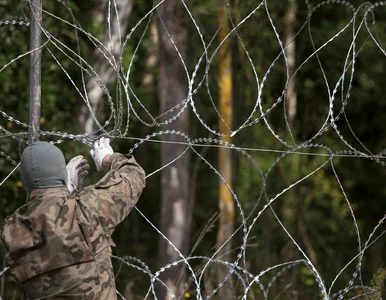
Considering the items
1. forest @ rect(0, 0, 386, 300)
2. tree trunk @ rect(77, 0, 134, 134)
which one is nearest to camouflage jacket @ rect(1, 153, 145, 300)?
forest @ rect(0, 0, 386, 300)

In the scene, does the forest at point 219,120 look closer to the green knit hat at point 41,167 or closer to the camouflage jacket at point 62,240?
the camouflage jacket at point 62,240

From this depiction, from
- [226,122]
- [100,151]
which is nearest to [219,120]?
[226,122]

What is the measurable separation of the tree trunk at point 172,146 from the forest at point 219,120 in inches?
0.6

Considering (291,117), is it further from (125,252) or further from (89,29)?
(89,29)

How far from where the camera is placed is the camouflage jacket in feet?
11.3

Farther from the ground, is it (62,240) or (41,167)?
(41,167)

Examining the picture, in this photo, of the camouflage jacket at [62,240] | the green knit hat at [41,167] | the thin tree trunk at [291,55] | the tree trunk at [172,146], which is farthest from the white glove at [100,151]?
the thin tree trunk at [291,55]

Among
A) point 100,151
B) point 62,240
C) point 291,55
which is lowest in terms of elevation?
point 62,240

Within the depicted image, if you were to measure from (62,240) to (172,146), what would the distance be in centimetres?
596

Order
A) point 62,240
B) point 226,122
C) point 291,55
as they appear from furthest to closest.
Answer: point 291,55 → point 226,122 → point 62,240

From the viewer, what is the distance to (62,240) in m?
3.45

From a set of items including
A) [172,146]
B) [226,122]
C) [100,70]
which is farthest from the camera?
[226,122]

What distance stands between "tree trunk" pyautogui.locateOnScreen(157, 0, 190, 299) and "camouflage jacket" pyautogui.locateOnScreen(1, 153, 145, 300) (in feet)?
17.5

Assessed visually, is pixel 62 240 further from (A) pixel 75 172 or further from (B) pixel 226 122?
(B) pixel 226 122
